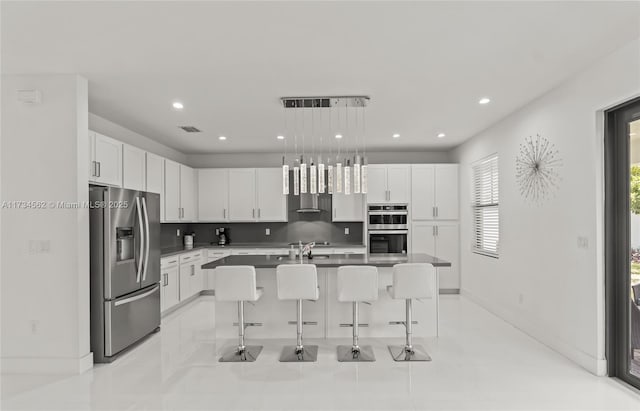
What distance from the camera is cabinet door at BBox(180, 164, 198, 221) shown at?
736 cm

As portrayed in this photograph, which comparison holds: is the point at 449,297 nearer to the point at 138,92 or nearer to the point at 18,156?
the point at 138,92

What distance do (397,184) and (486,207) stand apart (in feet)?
5.60

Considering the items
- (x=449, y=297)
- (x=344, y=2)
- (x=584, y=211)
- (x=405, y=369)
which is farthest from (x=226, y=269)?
(x=449, y=297)

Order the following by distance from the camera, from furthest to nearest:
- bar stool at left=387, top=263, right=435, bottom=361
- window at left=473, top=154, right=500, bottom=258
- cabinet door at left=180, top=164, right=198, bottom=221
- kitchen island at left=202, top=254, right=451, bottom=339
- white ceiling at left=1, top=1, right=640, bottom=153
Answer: cabinet door at left=180, top=164, right=198, bottom=221 → window at left=473, top=154, right=500, bottom=258 → kitchen island at left=202, top=254, right=451, bottom=339 → bar stool at left=387, top=263, right=435, bottom=361 → white ceiling at left=1, top=1, right=640, bottom=153

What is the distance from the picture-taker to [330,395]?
330 cm

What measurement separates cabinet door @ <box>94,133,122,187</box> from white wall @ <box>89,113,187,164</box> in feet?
1.56

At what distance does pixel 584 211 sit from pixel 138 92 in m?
4.39

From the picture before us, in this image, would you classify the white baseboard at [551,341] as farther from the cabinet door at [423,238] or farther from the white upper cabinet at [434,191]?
the white upper cabinet at [434,191]

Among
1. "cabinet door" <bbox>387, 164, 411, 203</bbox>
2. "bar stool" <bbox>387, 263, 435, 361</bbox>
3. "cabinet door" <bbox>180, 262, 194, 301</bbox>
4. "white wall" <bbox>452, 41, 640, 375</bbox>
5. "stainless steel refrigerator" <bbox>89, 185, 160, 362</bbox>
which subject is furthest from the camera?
"cabinet door" <bbox>387, 164, 411, 203</bbox>

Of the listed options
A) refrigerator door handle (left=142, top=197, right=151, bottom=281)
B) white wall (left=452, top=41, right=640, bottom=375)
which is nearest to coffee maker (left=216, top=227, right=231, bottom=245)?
refrigerator door handle (left=142, top=197, right=151, bottom=281)

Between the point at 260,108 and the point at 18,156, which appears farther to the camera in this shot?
the point at 260,108

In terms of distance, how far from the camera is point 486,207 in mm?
6547

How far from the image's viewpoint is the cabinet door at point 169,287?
19.7 feet

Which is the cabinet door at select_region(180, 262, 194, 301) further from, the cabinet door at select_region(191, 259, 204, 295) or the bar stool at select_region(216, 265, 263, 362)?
the bar stool at select_region(216, 265, 263, 362)
